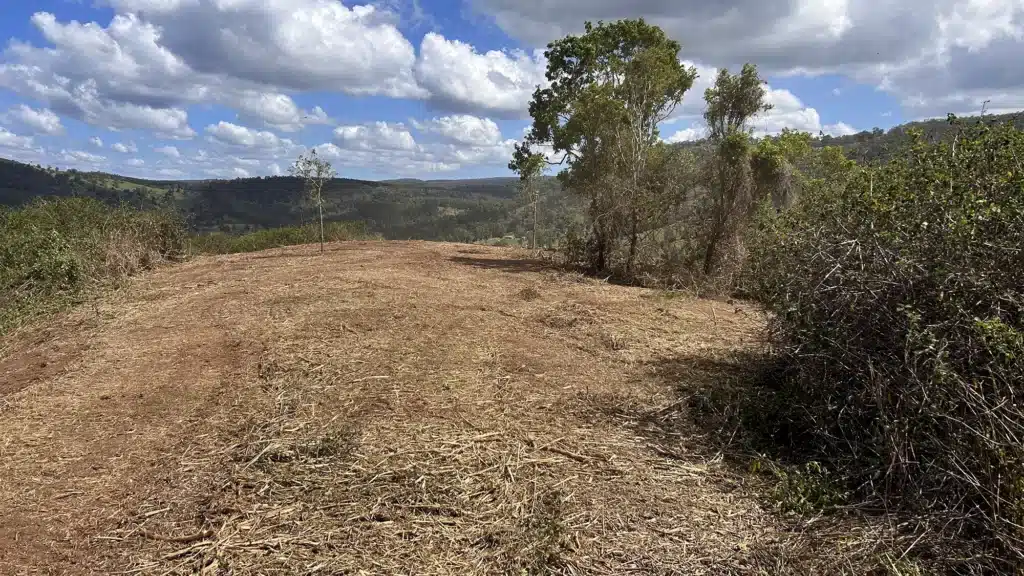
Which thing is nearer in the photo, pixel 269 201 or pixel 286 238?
pixel 286 238

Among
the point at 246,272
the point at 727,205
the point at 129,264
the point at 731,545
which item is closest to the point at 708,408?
the point at 731,545

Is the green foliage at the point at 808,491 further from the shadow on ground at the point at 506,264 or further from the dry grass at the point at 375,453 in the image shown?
the shadow on ground at the point at 506,264

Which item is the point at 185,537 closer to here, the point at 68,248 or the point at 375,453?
the point at 375,453

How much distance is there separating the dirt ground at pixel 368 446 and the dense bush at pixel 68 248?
5.00 feet

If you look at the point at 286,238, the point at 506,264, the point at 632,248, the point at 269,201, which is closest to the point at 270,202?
the point at 269,201

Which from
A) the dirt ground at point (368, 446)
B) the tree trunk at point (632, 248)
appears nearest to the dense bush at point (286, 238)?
the tree trunk at point (632, 248)

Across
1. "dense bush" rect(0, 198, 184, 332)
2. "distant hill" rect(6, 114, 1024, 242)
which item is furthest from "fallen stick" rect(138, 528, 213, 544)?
"distant hill" rect(6, 114, 1024, 242)

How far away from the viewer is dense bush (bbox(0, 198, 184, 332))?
8.84 metres

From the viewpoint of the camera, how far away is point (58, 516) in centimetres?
332

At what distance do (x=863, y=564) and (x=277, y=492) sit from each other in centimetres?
317

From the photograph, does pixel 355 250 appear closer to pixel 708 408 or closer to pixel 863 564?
pixel 708 408

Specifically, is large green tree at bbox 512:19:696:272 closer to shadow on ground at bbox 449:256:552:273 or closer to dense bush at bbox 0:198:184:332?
shadow on ground at bbox 449:256:552:273

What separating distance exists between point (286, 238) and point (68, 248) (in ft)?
40.6

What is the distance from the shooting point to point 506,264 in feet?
44.2
